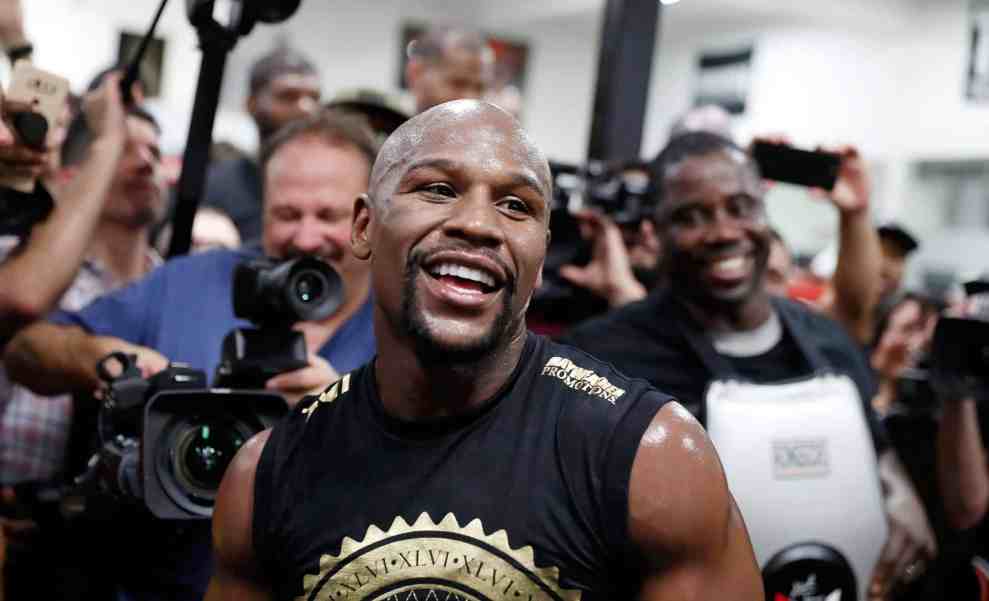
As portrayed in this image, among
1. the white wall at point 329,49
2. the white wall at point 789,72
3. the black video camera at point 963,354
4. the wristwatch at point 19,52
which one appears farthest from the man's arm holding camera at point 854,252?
the white wall at point 789,72

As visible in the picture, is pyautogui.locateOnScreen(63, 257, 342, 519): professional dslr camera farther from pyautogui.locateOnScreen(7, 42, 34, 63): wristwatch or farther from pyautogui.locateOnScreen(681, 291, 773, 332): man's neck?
pyautogui.locateOnScreen(681, 291, 773, 332): man's neck

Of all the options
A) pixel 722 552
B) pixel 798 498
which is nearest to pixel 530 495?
pixel 722 552

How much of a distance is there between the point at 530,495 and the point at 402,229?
1.35 feet

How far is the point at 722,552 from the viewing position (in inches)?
59.8

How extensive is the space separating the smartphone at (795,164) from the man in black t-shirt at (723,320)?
11 centimetres

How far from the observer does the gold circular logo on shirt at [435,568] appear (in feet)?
4.91

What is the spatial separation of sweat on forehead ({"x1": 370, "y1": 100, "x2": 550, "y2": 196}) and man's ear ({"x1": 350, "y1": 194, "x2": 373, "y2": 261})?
0.06 metres

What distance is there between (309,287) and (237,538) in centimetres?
57

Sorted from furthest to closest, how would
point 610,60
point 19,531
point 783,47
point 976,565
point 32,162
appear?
1. point 783,47
2. point 610,60
3. point 976,565
4. point 19,531
5. point 32,162

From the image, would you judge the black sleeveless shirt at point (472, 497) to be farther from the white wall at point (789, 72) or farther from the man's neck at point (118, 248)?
the white wall at point (789, 72)

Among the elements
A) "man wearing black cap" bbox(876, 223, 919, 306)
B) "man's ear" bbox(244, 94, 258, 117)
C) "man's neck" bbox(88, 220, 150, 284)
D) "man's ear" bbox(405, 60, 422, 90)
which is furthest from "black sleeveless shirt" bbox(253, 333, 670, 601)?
"man wearing black cap" bbox(876, 223, 919, 306)

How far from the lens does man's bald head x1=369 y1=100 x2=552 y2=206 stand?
1.67m

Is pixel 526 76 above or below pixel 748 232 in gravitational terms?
Result: above

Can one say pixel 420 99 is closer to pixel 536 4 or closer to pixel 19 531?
pixel 19 531
